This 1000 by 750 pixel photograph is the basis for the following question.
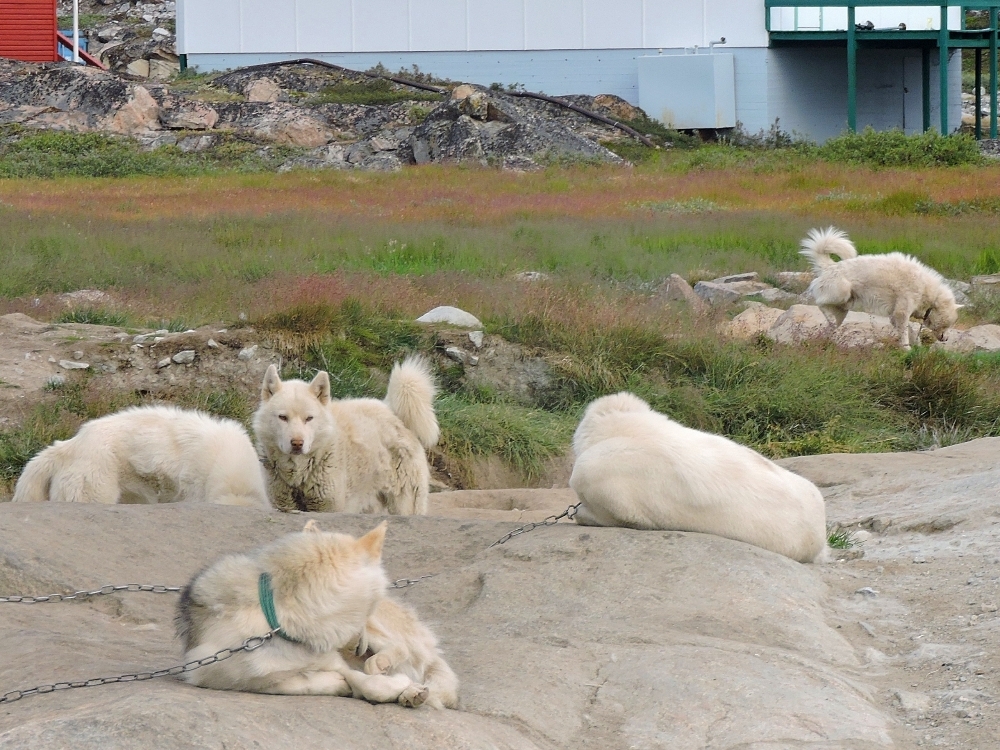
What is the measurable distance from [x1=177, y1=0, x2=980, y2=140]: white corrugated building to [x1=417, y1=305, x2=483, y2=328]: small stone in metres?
28.9

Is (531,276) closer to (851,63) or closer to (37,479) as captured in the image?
(37,479)

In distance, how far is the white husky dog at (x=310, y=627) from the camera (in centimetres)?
386

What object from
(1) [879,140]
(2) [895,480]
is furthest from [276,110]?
(2) [895,480]

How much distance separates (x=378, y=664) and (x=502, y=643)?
94 cm

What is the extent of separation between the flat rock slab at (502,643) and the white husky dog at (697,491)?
18 cm

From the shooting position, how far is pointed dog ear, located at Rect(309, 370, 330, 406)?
302 inches

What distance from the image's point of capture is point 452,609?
217 inches

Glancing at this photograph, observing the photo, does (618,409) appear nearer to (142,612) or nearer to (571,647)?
(571,647)

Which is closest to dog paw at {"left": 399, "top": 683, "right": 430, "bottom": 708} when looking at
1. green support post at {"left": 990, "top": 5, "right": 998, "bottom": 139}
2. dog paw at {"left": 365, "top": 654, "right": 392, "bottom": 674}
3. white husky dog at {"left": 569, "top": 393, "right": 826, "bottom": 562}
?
dog paw at {"left": 365, "top": 654, "right": 392, "bottom": 674}

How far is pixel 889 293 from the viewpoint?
48.4 feet

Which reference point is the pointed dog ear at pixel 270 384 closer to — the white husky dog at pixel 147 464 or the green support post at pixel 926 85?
the white husky dog at pixel 147 464

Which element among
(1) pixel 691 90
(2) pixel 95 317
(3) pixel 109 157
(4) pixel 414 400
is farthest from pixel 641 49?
(4) pixel 414 400

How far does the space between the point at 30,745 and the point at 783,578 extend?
363 cm

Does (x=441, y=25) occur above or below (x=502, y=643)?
above
